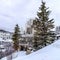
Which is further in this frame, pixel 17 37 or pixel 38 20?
pixel 17 37

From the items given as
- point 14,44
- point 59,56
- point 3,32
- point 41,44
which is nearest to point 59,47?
point 59,56

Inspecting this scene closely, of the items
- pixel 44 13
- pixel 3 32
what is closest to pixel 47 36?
pixel 44 13

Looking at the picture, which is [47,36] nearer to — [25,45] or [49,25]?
[49,25]

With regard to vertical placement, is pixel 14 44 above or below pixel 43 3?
below

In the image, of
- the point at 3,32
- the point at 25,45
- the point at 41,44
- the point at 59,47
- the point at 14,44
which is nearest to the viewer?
the point at 59,47

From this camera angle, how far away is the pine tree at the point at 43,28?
24.2 meters

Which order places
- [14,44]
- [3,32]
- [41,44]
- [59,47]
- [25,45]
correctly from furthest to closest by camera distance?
[3,32], [25,45], [14,44], [41,44], [59,47]

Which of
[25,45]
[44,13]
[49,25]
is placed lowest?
[25,45]

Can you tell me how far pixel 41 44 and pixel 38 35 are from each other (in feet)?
3.92

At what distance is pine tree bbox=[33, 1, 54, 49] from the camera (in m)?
24.2

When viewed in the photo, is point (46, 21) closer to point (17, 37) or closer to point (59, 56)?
point (17, 37)

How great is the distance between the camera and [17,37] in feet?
127

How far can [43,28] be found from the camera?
81.1 ft

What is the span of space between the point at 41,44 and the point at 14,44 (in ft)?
Answer: 49.1
